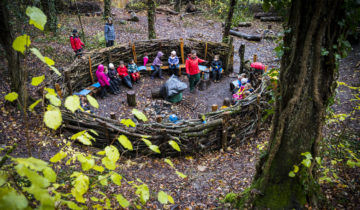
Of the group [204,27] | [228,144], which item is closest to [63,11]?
[204,27]

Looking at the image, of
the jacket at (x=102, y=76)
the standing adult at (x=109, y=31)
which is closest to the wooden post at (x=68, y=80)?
the jacket at (x=102, y=76)

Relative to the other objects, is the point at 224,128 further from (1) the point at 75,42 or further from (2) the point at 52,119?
(1) the point at 75,42

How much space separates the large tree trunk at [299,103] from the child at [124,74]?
301 inches

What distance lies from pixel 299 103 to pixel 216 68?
7766mm

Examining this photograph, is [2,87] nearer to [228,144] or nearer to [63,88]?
[63,88]

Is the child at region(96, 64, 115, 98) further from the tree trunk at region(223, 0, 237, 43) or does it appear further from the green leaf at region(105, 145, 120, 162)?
the green leaf at region(105, 145, 120, 162)

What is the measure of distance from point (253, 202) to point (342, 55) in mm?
2221

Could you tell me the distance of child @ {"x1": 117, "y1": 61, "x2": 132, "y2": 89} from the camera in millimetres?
9867

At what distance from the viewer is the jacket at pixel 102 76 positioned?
9.14m

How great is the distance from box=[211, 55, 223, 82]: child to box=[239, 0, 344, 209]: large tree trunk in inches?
292

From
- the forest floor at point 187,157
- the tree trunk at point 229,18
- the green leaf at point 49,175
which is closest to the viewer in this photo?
the green leaf at point 49,175

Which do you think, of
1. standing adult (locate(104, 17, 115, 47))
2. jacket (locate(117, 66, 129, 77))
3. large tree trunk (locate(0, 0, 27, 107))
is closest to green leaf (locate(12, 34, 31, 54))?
large tree trunk (locate(0, 0, 27, 107))

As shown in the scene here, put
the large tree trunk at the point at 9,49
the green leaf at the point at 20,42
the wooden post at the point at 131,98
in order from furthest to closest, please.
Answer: the wooden post at the point at 131,98, the large tree trunk at the point at 9,49, the green leaf at the point at 20,42

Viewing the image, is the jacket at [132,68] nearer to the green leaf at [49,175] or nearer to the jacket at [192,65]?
the jacket at [192,65]
